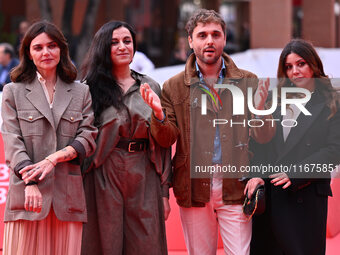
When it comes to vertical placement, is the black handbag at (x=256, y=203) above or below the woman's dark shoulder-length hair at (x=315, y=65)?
below

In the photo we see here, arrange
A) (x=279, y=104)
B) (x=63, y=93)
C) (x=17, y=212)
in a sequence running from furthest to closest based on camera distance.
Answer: (x=279, y=104)
(x=63, y=93)
(x=17, y=212)

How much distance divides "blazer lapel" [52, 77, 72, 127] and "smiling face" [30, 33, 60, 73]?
15 cm

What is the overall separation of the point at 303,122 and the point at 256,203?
0.68 meters

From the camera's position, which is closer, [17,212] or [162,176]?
[17,212]

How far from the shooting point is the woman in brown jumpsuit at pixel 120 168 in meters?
4.15

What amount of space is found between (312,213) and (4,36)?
19.7 m

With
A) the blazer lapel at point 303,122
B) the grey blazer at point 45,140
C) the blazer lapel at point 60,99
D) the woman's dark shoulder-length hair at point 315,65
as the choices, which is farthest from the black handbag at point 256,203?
the blazer lapel at point 60,99

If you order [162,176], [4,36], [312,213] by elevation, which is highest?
[4,36]

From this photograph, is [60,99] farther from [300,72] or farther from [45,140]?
[300,72]

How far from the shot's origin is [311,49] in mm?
4230

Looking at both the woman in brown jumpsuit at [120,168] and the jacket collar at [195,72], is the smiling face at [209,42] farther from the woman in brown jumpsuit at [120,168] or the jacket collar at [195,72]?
the woman in brown jumpsuit at [120,168]

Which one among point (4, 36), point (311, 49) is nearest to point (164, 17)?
point (4, 36)

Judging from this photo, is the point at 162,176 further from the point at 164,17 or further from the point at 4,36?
the point at 164,17

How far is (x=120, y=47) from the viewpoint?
422 cm
